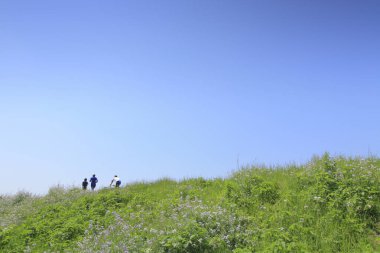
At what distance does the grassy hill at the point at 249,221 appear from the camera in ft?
27.0

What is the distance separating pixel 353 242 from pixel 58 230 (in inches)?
426

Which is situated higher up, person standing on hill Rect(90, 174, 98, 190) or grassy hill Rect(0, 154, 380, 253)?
person standing on hill Rect(90, 174, 98, 190)

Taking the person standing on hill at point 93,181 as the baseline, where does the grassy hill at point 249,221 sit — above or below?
below

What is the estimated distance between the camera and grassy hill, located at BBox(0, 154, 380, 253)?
823cm

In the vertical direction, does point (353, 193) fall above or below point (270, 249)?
above

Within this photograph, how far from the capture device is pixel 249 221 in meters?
9.71

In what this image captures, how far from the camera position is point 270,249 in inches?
292

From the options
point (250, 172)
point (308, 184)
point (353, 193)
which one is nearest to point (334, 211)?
point (353, 193)

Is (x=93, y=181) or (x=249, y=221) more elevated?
(x=93, y=181)

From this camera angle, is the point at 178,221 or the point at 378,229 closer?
the point at 378,229

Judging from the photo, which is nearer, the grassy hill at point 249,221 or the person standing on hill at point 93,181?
the grassy hill at point 249,221

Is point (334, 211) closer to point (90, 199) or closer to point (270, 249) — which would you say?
point (270, 249)

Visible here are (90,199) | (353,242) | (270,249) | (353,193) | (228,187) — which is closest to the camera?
(270,249)

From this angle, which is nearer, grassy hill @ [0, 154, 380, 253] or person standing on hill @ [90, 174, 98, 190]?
grassy hill @ [0, 154, 380, 253]
